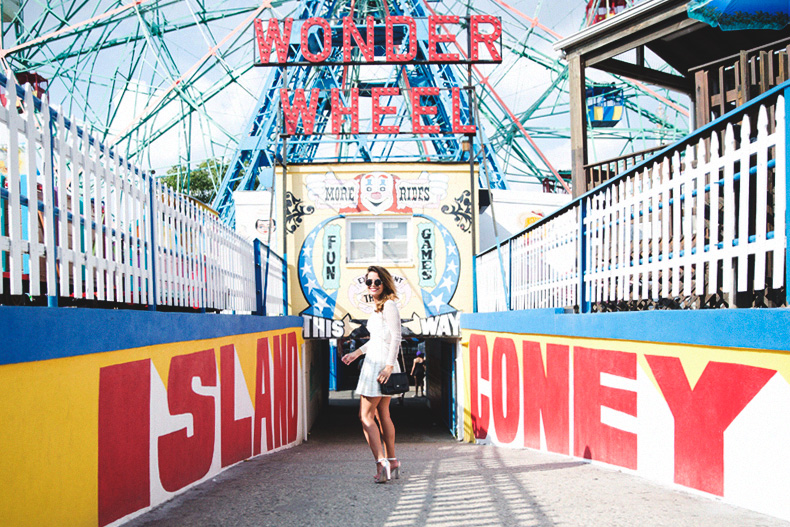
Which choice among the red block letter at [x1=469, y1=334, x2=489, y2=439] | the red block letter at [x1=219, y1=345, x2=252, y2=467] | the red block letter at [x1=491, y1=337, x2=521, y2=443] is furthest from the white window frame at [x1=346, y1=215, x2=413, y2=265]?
the red block letter at [x1=219, y1=345, x2=252, y2=467]

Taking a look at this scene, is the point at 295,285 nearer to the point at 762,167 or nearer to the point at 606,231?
the point at 606,231

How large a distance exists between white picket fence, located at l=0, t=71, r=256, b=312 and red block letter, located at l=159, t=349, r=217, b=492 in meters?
0.54

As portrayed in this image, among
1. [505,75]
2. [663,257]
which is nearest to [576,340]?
[663,257]

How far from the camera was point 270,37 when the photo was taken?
1566 centimetres

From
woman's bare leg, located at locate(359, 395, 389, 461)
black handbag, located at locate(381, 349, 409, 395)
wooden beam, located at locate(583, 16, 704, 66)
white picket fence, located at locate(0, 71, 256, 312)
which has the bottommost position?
woman's bare leg, located at locate(359, 395, 389, 461)

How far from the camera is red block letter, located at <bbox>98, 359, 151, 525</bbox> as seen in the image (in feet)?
11.5

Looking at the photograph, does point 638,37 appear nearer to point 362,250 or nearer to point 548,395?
point 548,395

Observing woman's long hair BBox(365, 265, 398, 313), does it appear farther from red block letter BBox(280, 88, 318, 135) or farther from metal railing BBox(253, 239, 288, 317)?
red block letter BBox(280, 88, 318, 135)

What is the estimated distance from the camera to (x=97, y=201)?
4.08 meters

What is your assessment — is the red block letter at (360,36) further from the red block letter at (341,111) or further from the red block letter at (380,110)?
the red block letter at (341,111)

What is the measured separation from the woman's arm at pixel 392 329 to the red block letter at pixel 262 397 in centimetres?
283

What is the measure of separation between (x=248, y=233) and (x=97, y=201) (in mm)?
14206

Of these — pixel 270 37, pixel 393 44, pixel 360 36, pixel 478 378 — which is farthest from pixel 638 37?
pixel 270 37

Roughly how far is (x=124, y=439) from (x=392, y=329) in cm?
206
